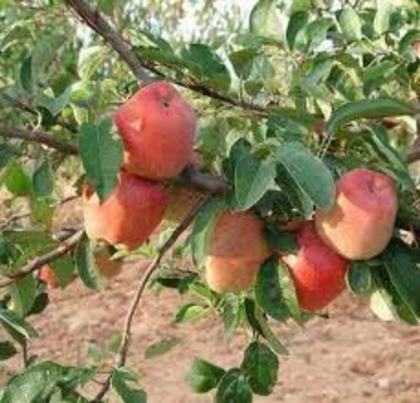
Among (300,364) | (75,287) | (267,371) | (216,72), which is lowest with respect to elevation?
(75,287)

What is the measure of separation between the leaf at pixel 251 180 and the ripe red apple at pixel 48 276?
454 millimetres

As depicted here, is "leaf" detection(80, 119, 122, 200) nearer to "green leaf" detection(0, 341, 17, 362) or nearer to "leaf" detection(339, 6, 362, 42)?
"green leaf" detection(0, 341, 17, 362)

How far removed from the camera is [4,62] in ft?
15.2

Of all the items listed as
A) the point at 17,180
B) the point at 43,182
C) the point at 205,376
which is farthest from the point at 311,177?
the point at 205,376

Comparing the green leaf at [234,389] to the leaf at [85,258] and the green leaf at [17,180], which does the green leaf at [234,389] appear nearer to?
the leaf at [85,258]

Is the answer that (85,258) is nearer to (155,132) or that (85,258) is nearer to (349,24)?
(155,132)

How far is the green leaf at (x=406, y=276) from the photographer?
0.93 meters

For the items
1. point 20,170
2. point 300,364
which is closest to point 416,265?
point 20,170

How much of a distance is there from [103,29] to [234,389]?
19.4 inches

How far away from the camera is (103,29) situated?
3.01 ft

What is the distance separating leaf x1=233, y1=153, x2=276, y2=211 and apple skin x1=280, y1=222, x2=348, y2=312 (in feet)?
0.38

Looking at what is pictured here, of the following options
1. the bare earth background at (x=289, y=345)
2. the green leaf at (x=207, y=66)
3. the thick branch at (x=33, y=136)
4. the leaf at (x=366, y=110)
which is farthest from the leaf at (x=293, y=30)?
the bare earth background at (x=289, y=345)

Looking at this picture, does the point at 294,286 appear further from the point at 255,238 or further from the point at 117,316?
the point at 117,316

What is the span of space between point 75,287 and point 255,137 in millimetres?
3310
